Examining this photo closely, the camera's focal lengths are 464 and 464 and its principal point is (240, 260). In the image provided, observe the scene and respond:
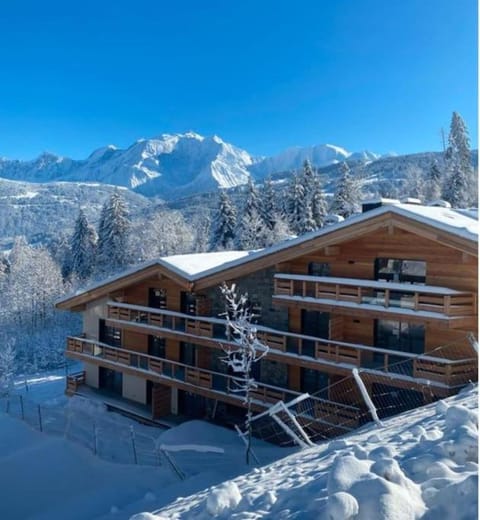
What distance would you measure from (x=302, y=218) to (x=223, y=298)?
33.6 meters

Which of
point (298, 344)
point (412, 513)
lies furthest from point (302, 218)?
point (412, 513)

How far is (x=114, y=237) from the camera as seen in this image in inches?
2403

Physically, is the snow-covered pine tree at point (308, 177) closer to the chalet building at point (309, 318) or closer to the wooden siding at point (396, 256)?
the chalet building at point (309, 318)

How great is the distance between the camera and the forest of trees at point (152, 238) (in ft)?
166

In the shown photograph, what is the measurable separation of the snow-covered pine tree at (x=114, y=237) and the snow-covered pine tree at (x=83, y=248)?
2.22m

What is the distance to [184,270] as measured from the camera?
746 inches

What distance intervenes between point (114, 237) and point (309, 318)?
47847mm

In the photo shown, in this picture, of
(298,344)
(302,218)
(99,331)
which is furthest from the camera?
(302,218)

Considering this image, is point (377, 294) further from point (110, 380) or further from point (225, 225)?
point (225, 225)

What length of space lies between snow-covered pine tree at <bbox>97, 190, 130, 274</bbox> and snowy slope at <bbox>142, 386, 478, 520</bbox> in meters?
54.8

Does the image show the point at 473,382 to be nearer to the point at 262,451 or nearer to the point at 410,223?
the point at 410,223

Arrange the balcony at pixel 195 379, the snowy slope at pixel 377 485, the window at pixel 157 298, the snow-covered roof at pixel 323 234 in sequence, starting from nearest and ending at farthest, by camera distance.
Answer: the snowy slope at pixel 377 485
the snow-covered roof at pixel 323 234
the balcony at pixel 195 379
the window at pixel 157 298

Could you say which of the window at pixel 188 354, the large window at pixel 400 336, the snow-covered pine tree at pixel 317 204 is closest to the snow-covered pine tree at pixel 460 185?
the snow-covered pine tree at pixel 317 204

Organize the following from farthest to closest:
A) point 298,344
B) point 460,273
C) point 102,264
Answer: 1. point 102,264
2. point 298,344
3. point 460,273
